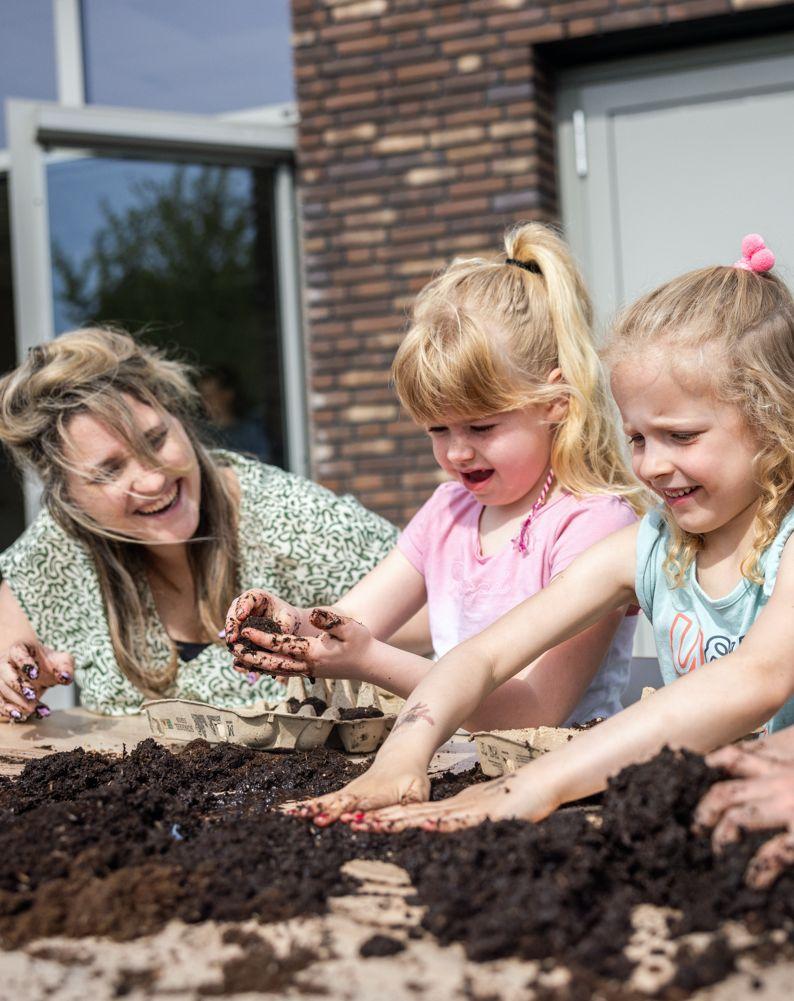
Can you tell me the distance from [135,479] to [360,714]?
1114mm

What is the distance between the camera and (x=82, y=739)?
248 cm

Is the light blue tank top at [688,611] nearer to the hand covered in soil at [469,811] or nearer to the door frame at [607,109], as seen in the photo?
the hand covered in soil at [469,811]

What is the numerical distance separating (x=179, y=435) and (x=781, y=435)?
1.73m

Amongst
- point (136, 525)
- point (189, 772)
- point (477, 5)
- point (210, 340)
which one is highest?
point (477, 5)

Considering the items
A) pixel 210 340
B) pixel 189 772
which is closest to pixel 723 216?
pixel 210 340

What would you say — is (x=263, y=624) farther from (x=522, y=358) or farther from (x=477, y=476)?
(x=522, y=358)

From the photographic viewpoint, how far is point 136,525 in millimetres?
3072

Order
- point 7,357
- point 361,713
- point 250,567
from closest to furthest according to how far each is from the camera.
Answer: point 361,713 → point 250,567 → point 7,357

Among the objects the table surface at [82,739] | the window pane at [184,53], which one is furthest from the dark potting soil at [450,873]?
the window pane at [184,53]

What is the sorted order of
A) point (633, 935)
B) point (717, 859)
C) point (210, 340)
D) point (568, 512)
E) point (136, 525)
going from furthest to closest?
1. point (210, 340)
2. point (136, 525)
3. point (568, 512)
4. point (717, 859)
5. point (633, 935)

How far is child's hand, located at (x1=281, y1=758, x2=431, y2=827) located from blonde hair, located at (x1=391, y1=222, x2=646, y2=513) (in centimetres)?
87

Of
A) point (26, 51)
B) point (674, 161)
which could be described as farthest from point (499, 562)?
point (26, 51)

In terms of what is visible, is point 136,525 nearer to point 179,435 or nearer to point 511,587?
point 179,435

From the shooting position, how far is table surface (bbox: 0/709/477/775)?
2.09m
